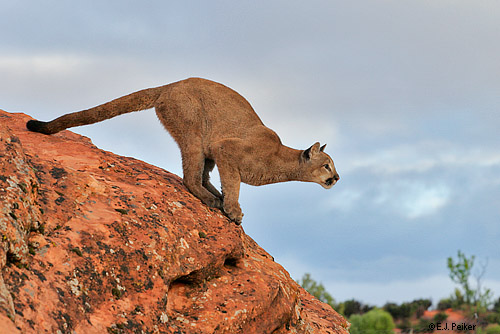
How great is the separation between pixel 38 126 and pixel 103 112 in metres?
1.04

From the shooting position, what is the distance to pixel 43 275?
509cm

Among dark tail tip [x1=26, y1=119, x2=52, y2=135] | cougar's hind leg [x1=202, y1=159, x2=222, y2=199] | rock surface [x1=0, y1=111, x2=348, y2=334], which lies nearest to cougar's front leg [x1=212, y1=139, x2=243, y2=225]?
cougar's hind leg [x1=202, y1=159, x2=222, y2=199]

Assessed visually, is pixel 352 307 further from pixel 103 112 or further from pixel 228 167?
pixel 103 112

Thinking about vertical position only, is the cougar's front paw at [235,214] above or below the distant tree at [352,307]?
below

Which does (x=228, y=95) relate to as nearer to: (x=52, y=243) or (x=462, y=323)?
(x=52, y=243)

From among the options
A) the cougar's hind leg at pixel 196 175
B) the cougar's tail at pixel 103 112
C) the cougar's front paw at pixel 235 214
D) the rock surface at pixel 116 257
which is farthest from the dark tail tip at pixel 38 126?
the cougar's front paw at pixel 235 214

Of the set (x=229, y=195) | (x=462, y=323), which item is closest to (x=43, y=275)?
(x=229, y=195)

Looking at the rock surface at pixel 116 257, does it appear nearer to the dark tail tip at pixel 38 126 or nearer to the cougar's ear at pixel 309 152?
the dark tail tip at pixel 38 126

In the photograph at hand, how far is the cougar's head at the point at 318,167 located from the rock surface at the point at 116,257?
2.35 m

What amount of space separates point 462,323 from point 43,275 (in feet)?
85.6

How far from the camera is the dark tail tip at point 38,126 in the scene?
28.2 ft

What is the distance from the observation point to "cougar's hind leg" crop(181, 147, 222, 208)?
8375 millimetres

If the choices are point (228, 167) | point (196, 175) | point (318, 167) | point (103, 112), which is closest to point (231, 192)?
point (228, 167)

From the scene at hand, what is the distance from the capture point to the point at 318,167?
1014cm
